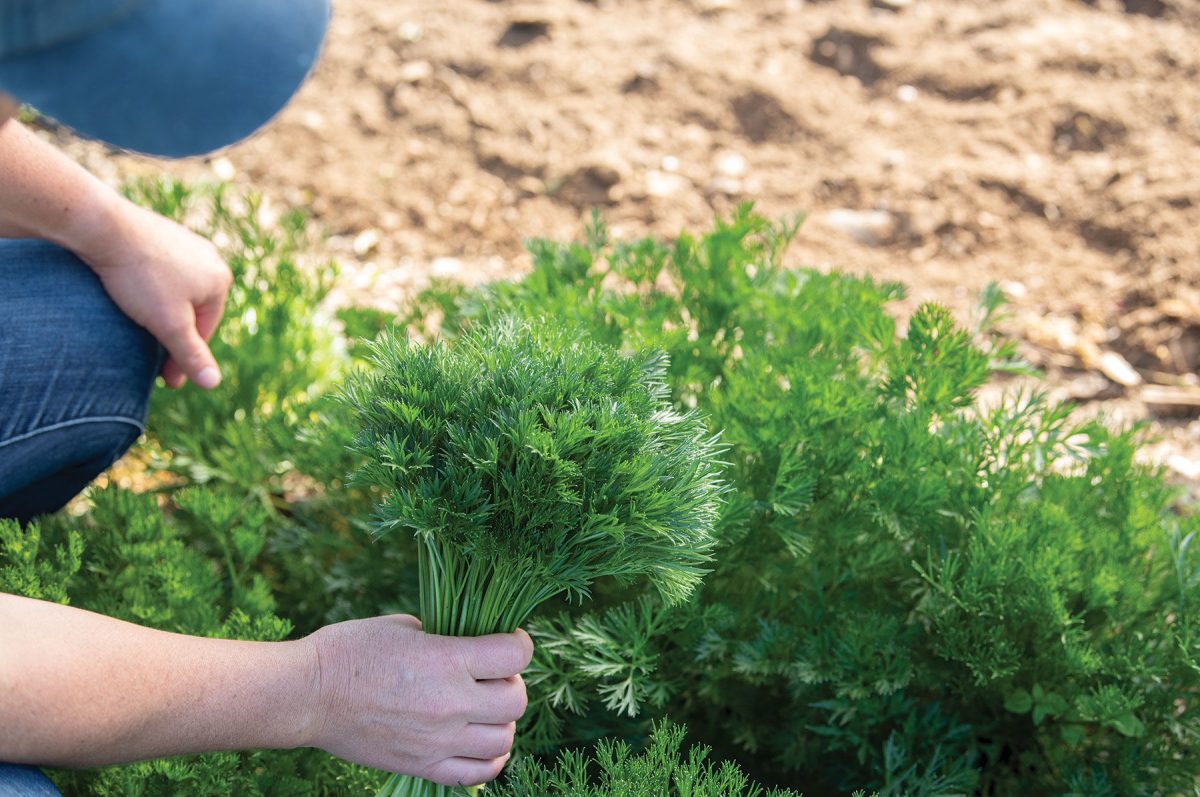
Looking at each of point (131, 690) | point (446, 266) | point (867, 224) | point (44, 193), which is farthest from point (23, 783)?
point (867, 224)

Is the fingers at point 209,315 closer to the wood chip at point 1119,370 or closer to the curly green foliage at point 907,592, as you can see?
the curly green foliage at point 907,592

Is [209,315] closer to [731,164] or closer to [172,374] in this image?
[172,374]

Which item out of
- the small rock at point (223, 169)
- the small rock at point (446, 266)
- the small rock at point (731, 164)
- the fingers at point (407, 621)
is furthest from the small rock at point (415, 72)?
the fingers at point (407, 621)

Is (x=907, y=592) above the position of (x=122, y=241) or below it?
below

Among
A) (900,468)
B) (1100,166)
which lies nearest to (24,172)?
(900,468)

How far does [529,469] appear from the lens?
3.80 ft

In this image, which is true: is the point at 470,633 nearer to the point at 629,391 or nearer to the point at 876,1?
the point at 629,391

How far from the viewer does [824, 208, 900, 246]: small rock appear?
3084 mm

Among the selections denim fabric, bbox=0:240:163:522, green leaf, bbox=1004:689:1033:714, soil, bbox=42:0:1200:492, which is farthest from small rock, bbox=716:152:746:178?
green leaf, bbox=1004:689:1033:714

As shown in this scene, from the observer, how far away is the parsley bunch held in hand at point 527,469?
116cm

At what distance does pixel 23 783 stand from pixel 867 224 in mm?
2522

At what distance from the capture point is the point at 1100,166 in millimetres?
3133

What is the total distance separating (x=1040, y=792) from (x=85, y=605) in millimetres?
1472

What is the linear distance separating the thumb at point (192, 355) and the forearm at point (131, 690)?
0.72 meters
